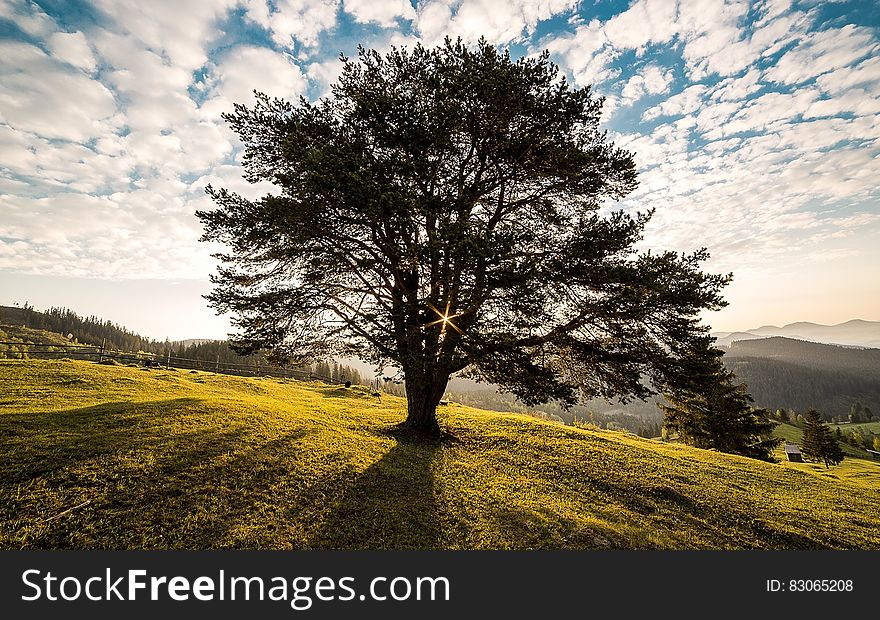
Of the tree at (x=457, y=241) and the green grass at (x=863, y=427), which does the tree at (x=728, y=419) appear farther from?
the green grass at (x=863, y=427)

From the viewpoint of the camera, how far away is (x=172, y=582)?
17.2ft

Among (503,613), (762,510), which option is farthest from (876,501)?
(503,613)

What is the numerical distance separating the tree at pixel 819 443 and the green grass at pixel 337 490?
4933cm

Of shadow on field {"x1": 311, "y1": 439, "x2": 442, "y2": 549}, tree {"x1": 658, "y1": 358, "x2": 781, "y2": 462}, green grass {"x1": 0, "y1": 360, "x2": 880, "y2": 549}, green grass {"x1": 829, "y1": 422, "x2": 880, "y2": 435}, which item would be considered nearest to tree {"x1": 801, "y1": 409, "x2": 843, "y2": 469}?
tree {"x1": 658, "y1": 358, "x2": 781, "y2": 462}

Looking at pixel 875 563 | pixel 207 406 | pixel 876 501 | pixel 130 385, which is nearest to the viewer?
pixel 875 563

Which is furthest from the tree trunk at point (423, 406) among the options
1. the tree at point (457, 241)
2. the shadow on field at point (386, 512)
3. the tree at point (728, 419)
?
the tree at point (728, 419)

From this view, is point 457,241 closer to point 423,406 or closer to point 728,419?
point 423,406

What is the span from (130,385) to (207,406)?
8004mm

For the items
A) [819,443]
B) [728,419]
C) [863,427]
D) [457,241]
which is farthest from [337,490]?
[863,427]

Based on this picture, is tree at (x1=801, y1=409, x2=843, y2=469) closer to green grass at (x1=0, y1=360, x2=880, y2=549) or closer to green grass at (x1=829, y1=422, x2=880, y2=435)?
green grass at (x1=0, y1=360, x2=880, y2=549)

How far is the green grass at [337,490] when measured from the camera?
670 centimetres

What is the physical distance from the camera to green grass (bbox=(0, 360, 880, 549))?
264 inches

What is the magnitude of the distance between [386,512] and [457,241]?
22.7 ft

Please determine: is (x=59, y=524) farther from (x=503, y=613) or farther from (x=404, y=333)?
(x=404, y=333)
